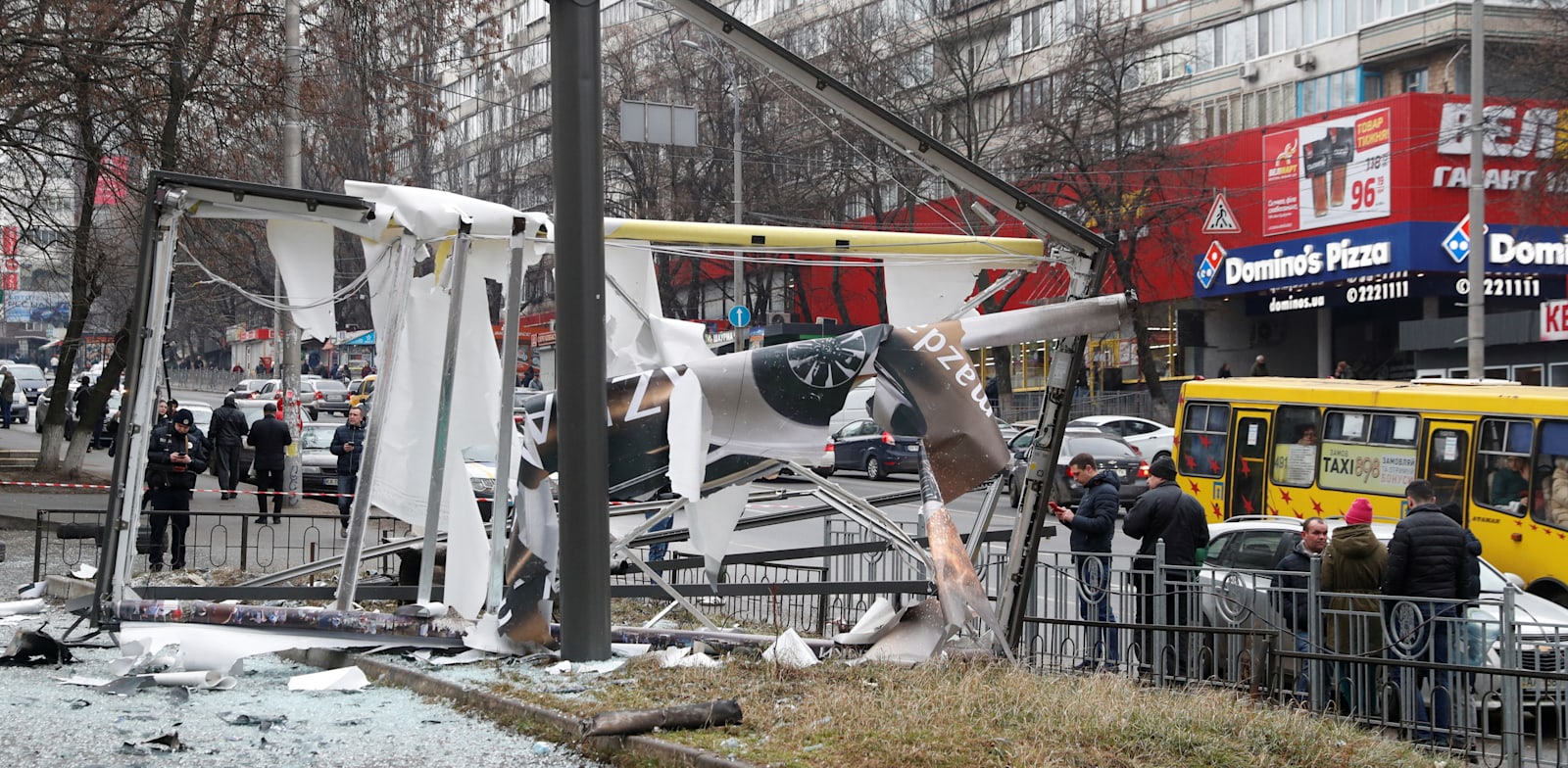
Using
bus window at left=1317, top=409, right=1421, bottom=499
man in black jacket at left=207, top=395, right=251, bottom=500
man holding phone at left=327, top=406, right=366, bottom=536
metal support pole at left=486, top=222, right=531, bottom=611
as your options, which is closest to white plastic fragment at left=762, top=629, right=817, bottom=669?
metal support pole at left=486, top=222, right=531, bottom=611

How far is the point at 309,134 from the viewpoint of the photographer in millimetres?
29156

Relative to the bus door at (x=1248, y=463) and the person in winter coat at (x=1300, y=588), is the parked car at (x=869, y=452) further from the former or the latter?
the person in winter coat at (x=1300, y=588)

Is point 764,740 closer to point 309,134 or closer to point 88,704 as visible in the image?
point 88,704

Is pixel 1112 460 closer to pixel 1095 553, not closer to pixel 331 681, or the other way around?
pixel 1095 553

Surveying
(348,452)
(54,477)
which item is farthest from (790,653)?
(54,477)

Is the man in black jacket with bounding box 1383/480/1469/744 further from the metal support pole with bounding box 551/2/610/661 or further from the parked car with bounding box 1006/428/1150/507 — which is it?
the parked car with bounding box 1006/428/1150/507

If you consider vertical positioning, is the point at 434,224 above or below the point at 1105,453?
above

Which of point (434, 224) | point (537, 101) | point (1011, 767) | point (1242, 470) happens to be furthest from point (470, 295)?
point (537, 101)

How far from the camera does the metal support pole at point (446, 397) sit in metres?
10.3

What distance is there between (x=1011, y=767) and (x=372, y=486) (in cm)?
588

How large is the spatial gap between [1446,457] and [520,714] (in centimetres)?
1195

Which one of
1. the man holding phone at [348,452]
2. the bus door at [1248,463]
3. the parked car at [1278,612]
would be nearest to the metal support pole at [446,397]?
the parked car at [1278,612]

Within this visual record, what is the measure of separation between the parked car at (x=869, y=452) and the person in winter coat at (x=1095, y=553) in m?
20.0

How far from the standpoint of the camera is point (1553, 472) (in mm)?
14898
